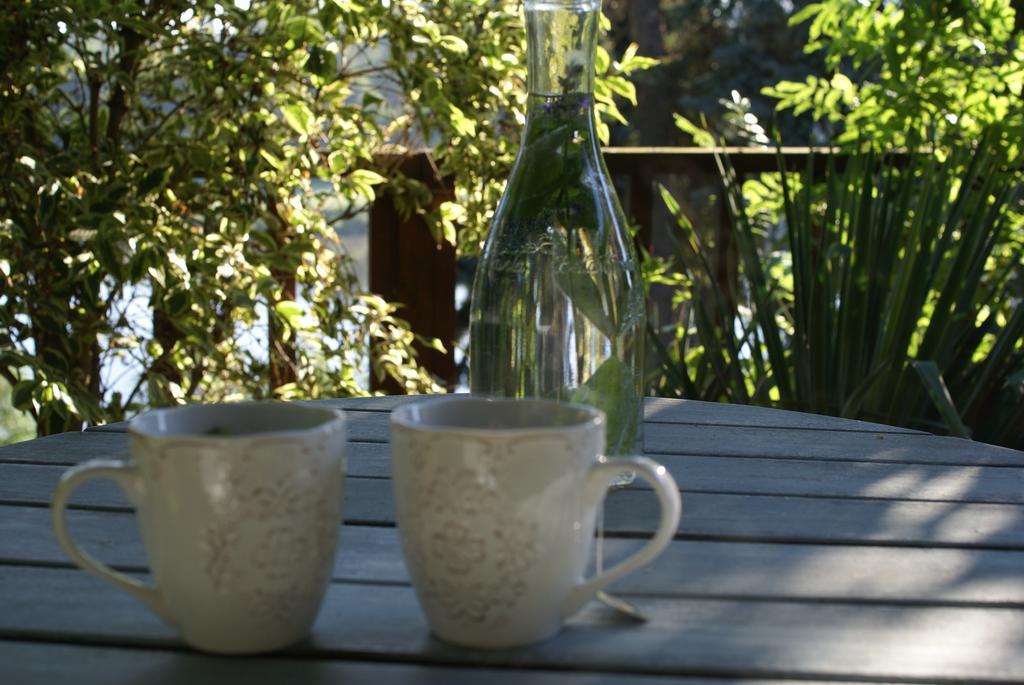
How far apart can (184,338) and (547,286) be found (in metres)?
1.33

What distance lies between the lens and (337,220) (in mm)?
2354

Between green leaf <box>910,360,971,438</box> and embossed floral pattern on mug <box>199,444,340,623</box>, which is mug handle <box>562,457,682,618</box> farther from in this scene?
green leaf <box>910,360,971,438</box>

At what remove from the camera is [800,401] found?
1901 mm

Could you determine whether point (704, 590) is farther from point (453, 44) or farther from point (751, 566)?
point (453, 44)

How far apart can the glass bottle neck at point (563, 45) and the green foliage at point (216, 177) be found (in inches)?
34.6

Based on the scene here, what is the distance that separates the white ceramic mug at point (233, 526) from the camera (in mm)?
522

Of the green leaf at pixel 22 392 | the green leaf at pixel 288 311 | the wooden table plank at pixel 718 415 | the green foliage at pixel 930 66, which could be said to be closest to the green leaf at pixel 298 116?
the green leaf at pixel 288 311

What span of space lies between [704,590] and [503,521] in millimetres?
195

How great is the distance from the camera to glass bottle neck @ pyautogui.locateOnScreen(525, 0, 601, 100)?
0.87m

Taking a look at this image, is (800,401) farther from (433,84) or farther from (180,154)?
(180,154)

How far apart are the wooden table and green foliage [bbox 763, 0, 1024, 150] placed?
163 cm

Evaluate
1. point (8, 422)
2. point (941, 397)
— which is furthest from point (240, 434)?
point (8, 422)

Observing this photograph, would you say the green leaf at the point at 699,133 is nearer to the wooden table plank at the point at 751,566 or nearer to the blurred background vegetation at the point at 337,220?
the blurred background vegetation at the point at 337,220

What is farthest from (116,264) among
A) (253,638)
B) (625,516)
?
(253,638)
